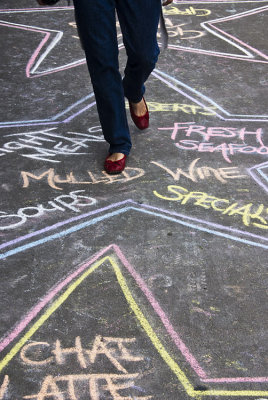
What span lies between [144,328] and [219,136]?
165cm

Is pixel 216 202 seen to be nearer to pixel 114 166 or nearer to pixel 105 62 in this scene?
pixel 114 166

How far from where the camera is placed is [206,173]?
2.96m

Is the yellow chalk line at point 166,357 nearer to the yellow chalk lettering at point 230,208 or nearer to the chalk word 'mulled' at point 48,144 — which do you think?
the yellow chalk lettering at point 230,208

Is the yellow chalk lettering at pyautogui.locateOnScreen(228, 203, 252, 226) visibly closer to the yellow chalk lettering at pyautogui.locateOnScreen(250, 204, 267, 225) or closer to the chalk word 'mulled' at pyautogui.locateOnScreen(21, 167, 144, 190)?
the yellow chalk lettering at pyautogui.locateOnScreen(250, 204, 267, 225)

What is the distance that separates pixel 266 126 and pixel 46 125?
4.41 feet

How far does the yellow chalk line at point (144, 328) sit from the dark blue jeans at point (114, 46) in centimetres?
89

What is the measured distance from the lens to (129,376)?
1802 mm

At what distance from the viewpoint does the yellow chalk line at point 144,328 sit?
175 centimetres

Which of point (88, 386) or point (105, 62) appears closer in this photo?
point (88, 386)

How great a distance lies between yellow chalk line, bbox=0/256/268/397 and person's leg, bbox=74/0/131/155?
0.88 metres

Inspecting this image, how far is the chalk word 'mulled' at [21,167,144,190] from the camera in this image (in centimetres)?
289

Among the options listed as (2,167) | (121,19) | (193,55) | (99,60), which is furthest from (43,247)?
(193,55)

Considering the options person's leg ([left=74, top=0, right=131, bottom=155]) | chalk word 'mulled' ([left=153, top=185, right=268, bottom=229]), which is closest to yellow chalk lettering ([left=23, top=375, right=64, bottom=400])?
chalk word 'mulled' ([left=153, top=185, right=268, bottom=229])

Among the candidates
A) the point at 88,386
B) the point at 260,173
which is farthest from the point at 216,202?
the point at 88,386
